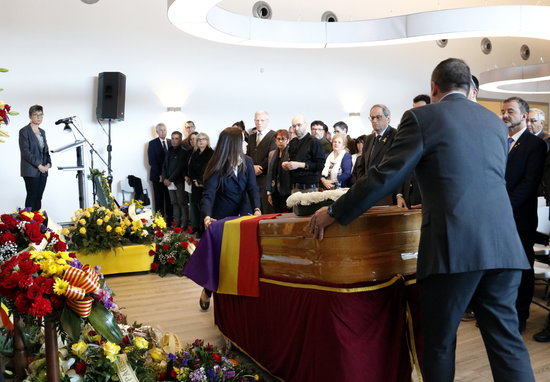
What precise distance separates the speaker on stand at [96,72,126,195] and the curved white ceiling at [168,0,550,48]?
2443 millimetres

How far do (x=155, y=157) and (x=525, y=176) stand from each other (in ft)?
23.7

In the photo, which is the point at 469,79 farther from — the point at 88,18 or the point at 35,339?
the point at 88,18

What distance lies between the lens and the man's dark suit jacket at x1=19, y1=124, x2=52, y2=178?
7.63 m

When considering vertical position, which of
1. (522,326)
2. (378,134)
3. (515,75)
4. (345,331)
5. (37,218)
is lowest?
(522,326)

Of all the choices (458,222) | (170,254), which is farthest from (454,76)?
(170,254)

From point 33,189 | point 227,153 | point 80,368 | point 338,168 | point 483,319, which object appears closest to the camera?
point 483,319

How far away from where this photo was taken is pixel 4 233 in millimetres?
2488

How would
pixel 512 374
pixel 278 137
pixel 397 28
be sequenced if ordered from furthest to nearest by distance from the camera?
pixel 397 28 → pixel 278 137 → pixel 512 374

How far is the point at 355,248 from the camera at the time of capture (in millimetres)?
2209

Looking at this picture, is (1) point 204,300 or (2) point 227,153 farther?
(1) point 204,300

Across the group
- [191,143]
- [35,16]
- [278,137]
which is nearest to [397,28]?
[278,137]

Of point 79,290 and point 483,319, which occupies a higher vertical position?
point 79,290

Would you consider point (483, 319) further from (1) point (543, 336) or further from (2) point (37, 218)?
(2) point (37, 218)

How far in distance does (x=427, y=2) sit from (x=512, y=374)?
12097 millimetres
